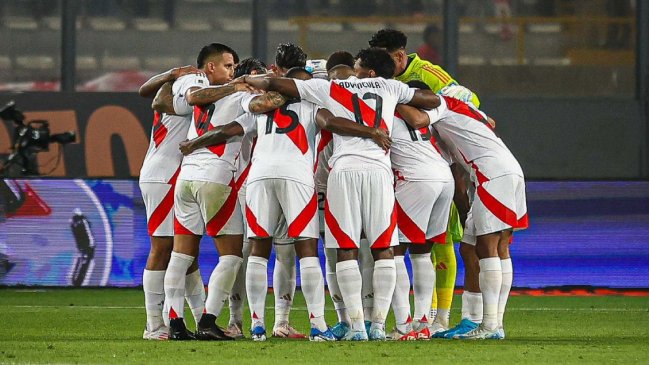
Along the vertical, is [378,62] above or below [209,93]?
above

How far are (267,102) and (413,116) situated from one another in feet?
3.21

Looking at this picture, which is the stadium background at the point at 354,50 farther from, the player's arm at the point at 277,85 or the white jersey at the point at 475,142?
the player's arm at the point at 277,85

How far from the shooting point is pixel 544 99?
17328mm

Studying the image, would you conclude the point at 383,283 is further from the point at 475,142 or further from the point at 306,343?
the point at 475,142

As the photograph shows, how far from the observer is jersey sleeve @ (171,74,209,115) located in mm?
8852

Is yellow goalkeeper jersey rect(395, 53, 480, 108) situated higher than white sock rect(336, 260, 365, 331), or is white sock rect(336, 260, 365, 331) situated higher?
yellow goalkeeper jersey rect(395, 53, 480, 108)

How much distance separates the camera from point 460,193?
31.3ft

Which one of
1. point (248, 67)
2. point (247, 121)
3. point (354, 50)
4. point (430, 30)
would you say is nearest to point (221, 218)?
point (247, 121)

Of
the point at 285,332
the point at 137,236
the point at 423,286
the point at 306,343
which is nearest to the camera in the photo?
the point at 306,343

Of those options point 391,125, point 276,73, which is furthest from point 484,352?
point 276,73

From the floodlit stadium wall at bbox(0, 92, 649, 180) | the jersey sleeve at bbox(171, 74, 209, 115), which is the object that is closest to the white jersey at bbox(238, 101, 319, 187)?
the jersey sleeve at bbox(171, 74, 209, 115)

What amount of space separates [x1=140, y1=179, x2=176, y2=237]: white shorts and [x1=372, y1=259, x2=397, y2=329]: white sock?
144 centimetres

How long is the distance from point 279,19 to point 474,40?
248 centimetres

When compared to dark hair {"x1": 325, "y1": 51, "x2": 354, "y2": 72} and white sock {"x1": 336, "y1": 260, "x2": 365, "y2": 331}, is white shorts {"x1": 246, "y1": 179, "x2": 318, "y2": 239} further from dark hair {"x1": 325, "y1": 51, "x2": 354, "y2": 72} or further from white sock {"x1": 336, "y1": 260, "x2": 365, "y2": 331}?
dark hair {"x1": 325, "y1": 51, "x2": 354, "y2": 72}
